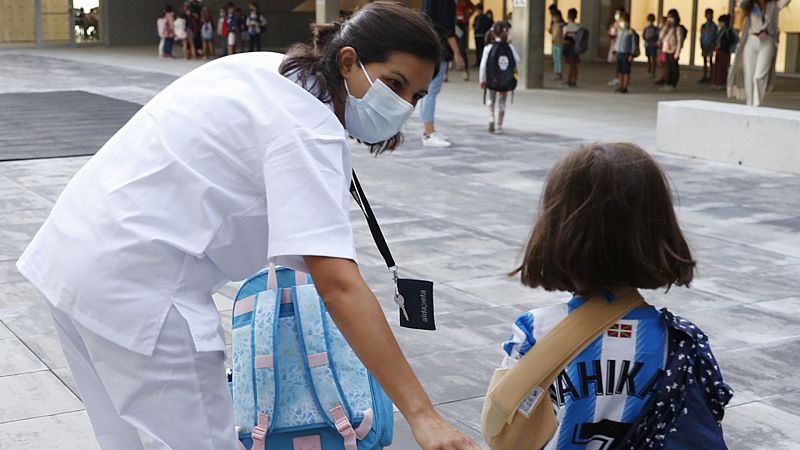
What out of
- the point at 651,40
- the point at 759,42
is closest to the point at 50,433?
the point at 759,42

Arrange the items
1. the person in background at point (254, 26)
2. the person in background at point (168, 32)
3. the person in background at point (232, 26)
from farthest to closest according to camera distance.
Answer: the person in background at point (168, 32), the person in background at point (254, 26), the person in background at point (232, 26)

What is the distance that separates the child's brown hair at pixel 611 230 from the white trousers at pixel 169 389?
26.8 inches

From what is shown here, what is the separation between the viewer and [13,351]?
534 centimetres

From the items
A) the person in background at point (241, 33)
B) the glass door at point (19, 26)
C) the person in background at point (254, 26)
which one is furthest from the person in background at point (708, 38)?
the glass door at point (19, 26)

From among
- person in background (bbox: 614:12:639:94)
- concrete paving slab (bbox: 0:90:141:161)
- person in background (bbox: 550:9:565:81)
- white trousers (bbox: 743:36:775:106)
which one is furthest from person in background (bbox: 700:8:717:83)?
concrete paving slab (bbox: 0:90:141:161)

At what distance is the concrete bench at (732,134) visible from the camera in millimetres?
10781

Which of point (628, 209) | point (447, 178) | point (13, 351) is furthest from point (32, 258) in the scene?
point (447, 178)

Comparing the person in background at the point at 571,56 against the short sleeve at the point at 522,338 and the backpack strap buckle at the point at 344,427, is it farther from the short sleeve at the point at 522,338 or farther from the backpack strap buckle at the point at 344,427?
the short sleeve at the point at 522,338

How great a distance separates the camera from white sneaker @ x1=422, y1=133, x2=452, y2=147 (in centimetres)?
1266

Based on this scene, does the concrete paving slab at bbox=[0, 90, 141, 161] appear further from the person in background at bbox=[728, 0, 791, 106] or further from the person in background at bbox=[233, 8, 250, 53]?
the person in background at bbox=[233, 8, 250, 53]

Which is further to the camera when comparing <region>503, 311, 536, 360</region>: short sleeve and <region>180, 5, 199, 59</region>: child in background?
<region>180, 5, 199, 59</region>: child in background

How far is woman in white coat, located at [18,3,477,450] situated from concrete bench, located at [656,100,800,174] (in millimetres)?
9270

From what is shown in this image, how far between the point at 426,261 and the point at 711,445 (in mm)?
5005

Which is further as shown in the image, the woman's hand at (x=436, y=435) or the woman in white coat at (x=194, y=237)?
the woman in white coat at (x=194, y=237)
